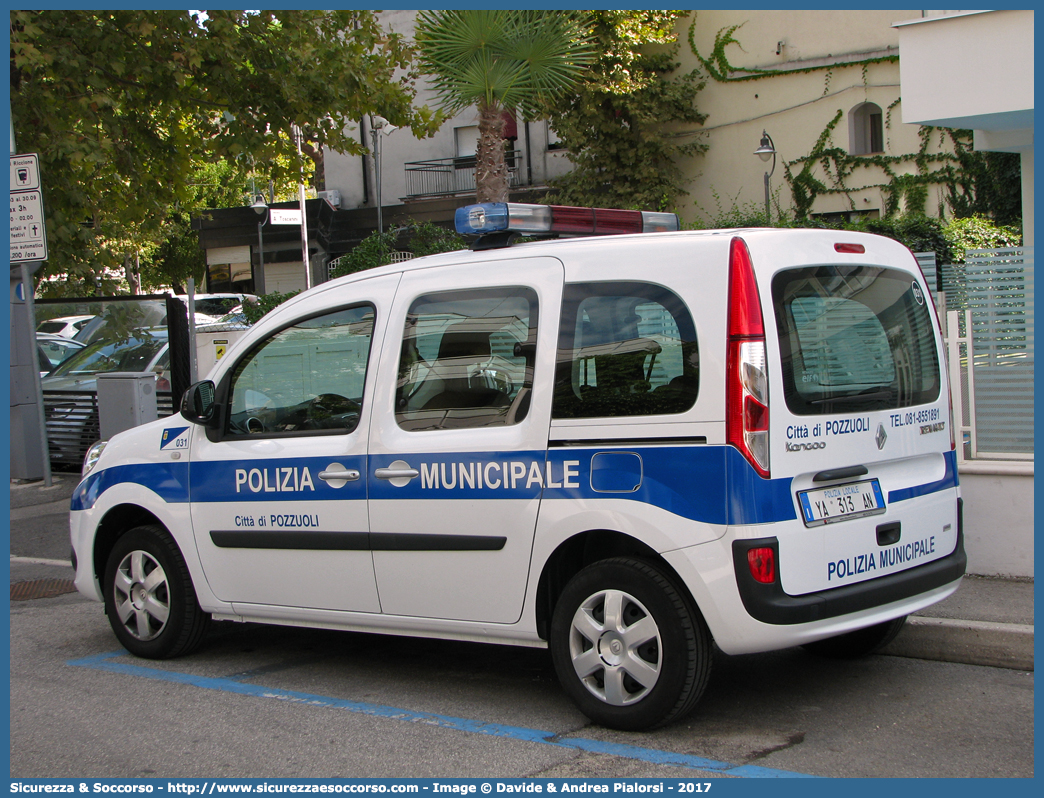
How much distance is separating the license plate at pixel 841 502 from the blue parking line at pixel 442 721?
3.01ft

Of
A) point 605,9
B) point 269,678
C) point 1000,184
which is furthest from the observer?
point 605,9

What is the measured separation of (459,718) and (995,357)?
402 cm

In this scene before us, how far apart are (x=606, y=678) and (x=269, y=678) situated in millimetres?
1925

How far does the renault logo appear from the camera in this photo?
4258 millimetres

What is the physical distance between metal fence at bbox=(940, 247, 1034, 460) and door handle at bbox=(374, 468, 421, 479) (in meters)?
3.50

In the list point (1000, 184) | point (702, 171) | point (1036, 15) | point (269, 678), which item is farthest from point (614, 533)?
point (702, 171)

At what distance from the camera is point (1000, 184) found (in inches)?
768

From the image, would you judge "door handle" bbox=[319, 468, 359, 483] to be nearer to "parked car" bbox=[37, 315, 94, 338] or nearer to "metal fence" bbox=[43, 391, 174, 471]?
"metal fence" bbox=[43, 391, 174, 471]

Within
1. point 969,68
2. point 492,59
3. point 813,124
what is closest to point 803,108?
point 813,124

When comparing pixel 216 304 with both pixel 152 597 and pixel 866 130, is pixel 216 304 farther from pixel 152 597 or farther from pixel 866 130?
pixel 152 597

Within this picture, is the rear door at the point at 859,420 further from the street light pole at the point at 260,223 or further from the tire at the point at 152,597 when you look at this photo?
the street light pole at the point at 260,223

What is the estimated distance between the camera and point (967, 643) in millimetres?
5180

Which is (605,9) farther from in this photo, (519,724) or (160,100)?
(519,724)

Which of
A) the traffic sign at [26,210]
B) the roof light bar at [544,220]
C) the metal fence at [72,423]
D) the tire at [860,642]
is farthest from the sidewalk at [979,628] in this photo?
the metal fence at [72,423]
